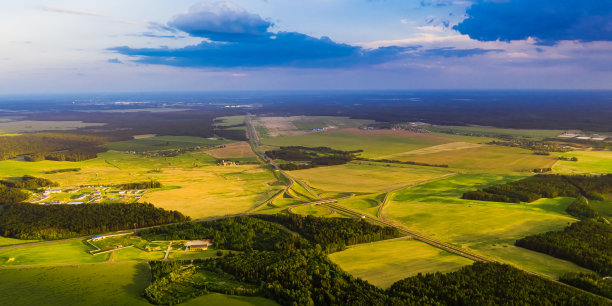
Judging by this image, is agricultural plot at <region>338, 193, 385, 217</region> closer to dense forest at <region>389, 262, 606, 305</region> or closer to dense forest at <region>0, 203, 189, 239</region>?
dense forest at <region>389, 262, 606, 305</region>

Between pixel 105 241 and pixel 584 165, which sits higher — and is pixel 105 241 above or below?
below

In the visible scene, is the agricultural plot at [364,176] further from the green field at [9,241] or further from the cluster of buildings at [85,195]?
the green field at [9,241]

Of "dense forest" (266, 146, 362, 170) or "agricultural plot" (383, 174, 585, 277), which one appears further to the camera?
"dense forest" (266, 146, 362, 170)

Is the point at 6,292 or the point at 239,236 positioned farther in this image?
the point at 239,236

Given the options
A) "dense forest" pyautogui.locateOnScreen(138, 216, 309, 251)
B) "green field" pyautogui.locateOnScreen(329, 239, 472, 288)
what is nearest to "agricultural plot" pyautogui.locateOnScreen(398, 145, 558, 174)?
"green field" pyautogui.locateOnScreen(329, 239, 472, 288)

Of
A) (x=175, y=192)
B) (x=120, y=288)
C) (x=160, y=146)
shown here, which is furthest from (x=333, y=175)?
(x=160, y=146)

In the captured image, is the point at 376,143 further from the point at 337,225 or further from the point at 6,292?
the point at 6,292
